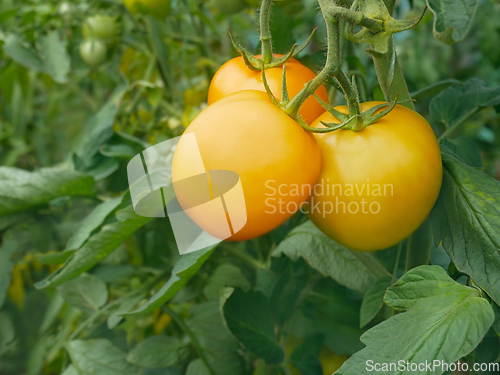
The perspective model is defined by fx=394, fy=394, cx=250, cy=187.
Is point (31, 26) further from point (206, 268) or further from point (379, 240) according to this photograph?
point (379, 240)

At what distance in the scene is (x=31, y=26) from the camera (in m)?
0.71

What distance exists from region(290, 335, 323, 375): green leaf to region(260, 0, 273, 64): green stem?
0.33 meters

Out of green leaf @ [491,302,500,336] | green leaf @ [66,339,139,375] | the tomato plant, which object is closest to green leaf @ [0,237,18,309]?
the tomato plant

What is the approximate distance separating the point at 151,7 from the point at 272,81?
17.1 inches

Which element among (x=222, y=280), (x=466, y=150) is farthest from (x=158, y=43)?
(x=466, y=150)

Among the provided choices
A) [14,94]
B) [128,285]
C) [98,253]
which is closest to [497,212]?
[98,253]

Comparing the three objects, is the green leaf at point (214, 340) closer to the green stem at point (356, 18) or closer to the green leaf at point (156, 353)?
the green leaf at point (156, 353)

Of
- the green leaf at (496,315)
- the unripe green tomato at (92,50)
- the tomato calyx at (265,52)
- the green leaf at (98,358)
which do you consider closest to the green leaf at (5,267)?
the green leaf at (98,358)

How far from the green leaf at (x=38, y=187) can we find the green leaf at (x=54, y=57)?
0.75 ft

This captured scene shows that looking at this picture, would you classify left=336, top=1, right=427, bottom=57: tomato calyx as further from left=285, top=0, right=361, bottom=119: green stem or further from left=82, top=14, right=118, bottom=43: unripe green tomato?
left=82, top=14, right=118, bottom=43: unripe green tomato

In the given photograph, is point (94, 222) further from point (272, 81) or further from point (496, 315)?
point (496, 315)

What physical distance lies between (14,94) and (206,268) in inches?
27.7

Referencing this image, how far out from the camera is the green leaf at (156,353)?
50cm

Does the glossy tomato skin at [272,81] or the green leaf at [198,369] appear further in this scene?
the green leaf at [198,369]
